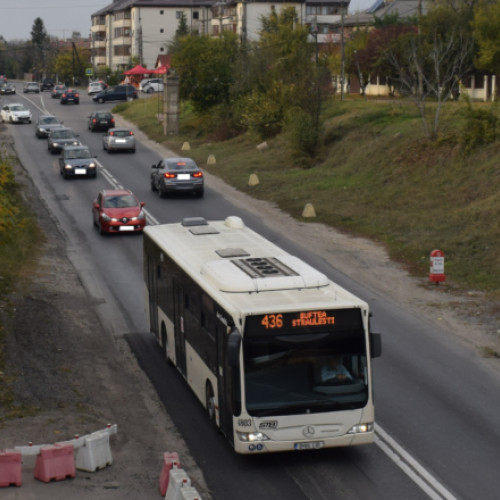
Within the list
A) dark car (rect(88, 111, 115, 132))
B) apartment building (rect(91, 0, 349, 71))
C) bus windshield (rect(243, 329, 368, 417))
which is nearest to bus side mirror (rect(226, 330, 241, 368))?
bus windshield (rect(243, 329, 368, 417))

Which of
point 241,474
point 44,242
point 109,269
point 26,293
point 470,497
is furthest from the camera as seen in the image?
point 44,242

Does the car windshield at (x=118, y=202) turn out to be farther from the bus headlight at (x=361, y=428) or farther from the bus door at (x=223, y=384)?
the bus headlight at (x=361, y=428)

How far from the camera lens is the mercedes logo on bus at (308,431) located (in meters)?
13.0

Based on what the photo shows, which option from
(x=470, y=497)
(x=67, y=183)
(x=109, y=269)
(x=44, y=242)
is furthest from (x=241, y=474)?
(x=67, y=183)

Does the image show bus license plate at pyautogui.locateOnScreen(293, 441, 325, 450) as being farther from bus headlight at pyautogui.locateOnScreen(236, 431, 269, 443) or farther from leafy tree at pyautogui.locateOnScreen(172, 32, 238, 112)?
leafy tree at pyautogui.locateOnScreen(172, 32, 238, 112)

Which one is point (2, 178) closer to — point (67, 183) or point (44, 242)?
point (44, 242)

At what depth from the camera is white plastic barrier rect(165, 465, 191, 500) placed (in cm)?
1159

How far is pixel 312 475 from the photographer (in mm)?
13188

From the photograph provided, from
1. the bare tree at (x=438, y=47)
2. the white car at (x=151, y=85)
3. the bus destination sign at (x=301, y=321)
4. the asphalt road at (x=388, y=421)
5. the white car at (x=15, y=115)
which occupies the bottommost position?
the asphalt road at (x=388, y=421)

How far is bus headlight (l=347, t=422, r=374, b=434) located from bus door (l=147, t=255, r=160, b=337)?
7185mm

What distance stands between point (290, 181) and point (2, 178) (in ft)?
88.1

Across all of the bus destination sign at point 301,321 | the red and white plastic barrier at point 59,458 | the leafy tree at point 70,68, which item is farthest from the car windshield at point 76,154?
the leafy tree at point 70,68

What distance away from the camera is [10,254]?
28.9 metres

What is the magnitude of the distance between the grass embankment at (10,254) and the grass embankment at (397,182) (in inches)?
421
